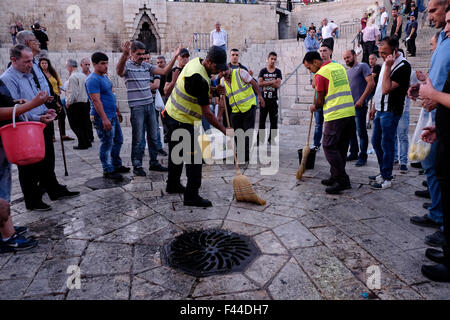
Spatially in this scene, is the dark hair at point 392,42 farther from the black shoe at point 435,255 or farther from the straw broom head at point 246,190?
the black shoe at point 435,255

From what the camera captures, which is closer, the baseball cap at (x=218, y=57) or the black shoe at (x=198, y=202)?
the baseball cap at (x=218, y=57)

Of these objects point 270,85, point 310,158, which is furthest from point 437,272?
point 270,85

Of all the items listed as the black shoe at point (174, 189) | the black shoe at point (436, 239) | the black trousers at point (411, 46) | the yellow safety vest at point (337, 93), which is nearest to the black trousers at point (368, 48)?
the black trousers at point (411, 46)

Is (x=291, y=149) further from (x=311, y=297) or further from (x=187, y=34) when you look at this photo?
(x=187, y=34)

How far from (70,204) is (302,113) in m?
8.60

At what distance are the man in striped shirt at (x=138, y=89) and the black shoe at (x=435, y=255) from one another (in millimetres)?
4260

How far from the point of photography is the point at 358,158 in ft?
20.1

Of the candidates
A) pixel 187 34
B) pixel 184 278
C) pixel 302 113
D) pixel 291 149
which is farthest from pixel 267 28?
pixel 184 278

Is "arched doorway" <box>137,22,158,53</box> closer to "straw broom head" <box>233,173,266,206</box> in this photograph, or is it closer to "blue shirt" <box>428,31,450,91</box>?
"straw broom head" <box>233,173,266,206</box>

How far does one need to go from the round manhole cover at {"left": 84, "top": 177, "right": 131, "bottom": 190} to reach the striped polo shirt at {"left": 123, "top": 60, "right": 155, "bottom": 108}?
128cm

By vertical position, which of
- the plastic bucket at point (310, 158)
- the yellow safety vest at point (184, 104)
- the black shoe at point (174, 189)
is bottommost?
the black shoe at point (174, 189)

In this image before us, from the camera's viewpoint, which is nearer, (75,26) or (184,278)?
(184,278)

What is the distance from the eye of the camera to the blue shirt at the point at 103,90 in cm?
507

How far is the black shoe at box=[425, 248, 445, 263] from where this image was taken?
2.83 metres
